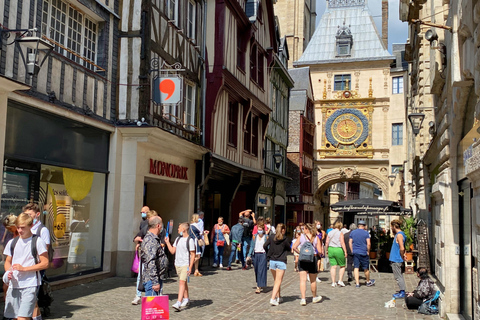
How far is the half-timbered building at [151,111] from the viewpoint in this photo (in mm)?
11742

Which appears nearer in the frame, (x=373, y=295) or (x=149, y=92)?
(x=373, y=295)

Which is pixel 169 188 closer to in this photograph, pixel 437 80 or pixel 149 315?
pixel 437 80

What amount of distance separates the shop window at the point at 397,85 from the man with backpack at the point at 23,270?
35.9 metres

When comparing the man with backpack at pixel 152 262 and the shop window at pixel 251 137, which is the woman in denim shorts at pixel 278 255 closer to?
the man with backpack at pixel 152 262

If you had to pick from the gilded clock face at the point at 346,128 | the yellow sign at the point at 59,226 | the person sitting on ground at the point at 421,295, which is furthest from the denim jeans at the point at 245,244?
the gilded clock face at the point at 346,128

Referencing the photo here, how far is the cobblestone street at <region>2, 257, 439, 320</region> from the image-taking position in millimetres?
7984

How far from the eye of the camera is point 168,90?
12.0 m

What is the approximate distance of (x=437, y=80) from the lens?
34.9ft

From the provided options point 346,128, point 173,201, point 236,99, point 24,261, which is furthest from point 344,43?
point 24,261

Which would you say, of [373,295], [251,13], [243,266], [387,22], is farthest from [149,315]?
[387,22]

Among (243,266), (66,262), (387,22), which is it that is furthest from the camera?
(387,22)

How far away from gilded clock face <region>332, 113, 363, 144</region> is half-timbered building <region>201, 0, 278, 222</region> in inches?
647

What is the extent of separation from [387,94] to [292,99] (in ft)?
24.3

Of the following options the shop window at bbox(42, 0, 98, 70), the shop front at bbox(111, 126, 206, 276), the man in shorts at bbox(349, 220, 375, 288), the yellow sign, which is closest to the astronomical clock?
the shop front at bbox(111, 126, 206, 276)
